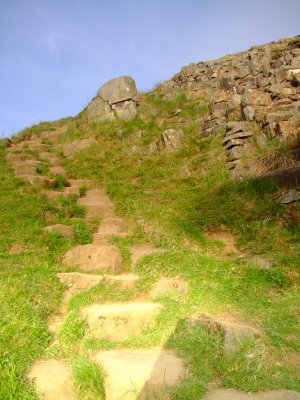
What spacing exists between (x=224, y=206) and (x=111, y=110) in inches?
302

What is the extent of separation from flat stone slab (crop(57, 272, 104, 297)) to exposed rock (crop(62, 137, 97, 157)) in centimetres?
682

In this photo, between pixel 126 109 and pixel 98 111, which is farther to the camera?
pixel 98 111

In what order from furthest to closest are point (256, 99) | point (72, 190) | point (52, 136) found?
point (52, 136) → point (256, 99) → point (72, 190)

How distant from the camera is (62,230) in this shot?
5410mm

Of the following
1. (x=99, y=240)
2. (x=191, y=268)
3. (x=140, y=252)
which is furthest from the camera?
(x=99, y=240)

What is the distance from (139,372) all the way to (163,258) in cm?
217

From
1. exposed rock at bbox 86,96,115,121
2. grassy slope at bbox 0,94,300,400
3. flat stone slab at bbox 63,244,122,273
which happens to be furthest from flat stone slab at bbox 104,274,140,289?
exposed rock at bbox 86,96,115,121

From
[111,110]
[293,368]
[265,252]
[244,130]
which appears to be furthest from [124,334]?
[111,110]

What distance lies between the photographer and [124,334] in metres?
3.31

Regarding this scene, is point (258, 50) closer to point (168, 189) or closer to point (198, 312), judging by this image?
point (168, 189)

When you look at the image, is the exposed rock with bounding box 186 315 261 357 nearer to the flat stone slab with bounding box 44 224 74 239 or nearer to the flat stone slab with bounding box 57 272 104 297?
the flat stone slab with bounding box 57 272 104 297

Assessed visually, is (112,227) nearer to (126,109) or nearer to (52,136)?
(126,109)

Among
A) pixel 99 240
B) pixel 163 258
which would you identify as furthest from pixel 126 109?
pixel 163 258

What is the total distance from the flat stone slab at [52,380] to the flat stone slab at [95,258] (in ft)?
6.02
